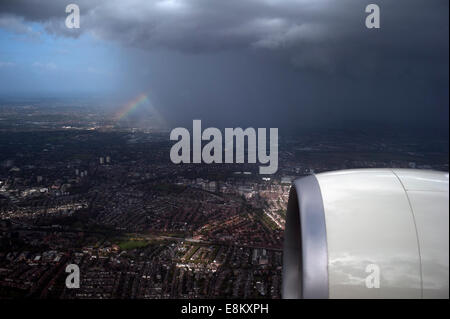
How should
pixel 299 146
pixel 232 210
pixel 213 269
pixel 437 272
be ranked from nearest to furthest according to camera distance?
pixel 437 272
pixel 213 269
pixel 232 210
pixel 299 146

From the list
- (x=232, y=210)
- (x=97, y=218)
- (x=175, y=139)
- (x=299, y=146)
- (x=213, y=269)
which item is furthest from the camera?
(x=175, y=139)

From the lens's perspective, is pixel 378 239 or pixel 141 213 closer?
pixel 378 239

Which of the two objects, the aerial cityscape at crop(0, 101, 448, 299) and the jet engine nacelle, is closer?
the jet engine nacelle

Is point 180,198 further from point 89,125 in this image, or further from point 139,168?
point 89,125

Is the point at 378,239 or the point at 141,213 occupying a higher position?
the point at 378,239

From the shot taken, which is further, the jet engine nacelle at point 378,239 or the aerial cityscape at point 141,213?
the aerial cityscape at point 141,213
